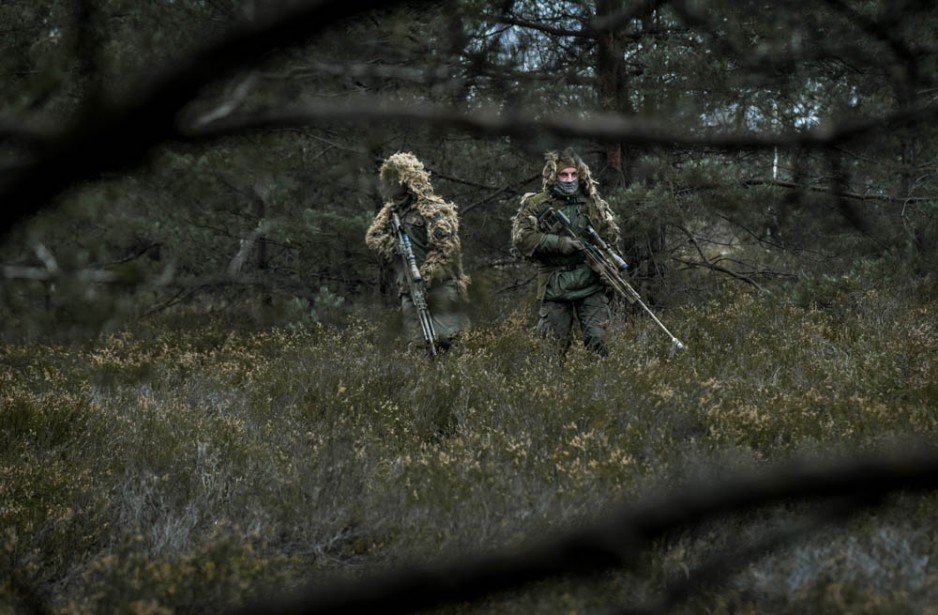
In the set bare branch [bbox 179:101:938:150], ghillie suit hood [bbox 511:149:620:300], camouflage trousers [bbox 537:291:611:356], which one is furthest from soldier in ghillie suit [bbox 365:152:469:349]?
bare branch [bbox 179:101:938:150]

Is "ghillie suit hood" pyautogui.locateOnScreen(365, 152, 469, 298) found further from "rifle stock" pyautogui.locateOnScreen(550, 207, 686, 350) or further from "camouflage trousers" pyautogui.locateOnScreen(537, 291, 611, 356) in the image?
"rifle stock" pyautogui.locateOnScreen(550, 207, 686, 350)

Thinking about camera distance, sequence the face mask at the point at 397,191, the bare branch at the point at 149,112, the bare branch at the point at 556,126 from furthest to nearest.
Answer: the face mask at the point at 397,191
the bare branch at the point at 556,126
the bare branch at the point at 149,112

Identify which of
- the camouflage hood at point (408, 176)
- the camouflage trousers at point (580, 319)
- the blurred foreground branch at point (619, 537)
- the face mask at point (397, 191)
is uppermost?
the blurred foreground branch at point (619, 537)

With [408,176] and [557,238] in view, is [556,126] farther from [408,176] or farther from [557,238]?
[408,176]

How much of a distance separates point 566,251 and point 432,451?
281 cm

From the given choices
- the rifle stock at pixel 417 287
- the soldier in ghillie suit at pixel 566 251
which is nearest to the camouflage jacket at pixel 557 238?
the soldier in ghillie suit at pixel 566 251

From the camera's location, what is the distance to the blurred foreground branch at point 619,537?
0.72 meters

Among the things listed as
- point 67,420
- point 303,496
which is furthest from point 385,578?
point 67,420

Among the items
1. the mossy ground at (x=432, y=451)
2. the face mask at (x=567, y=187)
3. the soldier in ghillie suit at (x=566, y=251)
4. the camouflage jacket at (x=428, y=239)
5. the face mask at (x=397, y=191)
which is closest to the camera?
the mossy ground at (x=432, y=451)

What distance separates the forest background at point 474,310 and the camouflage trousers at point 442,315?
52 cm

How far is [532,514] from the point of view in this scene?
3580 millimetres

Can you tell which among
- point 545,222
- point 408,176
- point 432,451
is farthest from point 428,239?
point 432,451

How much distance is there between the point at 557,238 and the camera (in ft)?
23.6

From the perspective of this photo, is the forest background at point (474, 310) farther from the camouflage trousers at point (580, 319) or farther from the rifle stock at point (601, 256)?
the rifle stock at point (601, 256)
